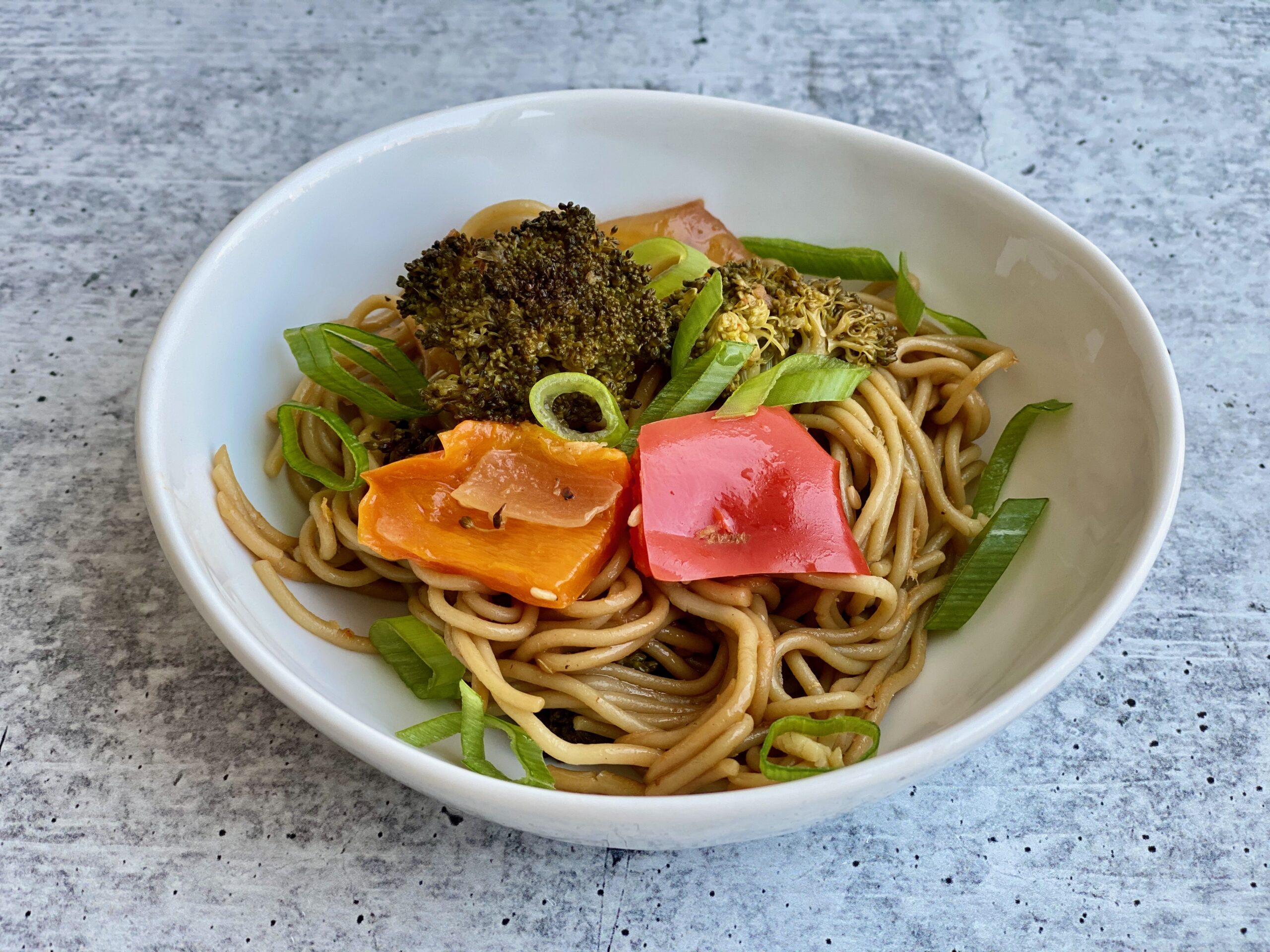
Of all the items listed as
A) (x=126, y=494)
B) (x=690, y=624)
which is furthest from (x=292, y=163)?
(x=690, y=624)

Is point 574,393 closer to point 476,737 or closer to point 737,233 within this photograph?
point 476,737

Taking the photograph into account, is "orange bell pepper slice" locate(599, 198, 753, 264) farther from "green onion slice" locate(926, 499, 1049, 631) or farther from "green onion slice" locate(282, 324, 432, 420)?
"green onion slice" locate(926, 499, 1049, 631)

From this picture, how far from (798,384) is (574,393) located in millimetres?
611

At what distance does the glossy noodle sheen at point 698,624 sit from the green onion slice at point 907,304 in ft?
0.50

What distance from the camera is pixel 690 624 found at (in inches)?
108

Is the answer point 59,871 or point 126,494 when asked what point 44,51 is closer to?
point 126,494

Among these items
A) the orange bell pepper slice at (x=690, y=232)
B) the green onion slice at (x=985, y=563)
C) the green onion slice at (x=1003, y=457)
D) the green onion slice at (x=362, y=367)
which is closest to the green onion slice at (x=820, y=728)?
the green onion slice at (x=985, y=563)

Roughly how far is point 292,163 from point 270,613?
250 centimetres

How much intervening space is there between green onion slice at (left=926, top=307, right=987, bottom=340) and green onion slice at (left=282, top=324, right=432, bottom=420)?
5.17 ft

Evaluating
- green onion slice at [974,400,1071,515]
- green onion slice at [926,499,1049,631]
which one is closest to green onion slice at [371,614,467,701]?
green onion slice at [926,499,1049,631]

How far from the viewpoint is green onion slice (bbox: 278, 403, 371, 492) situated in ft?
8.63

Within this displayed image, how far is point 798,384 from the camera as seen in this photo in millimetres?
2686

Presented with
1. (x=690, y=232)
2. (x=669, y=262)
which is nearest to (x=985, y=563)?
(x=669, y=262)

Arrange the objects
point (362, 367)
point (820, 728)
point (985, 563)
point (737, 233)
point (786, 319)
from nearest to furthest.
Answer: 1. point (820, 728)
2. point (985, 563)
3. point (786, 319)
4. point (362, 367)
5. point (737, 233)
